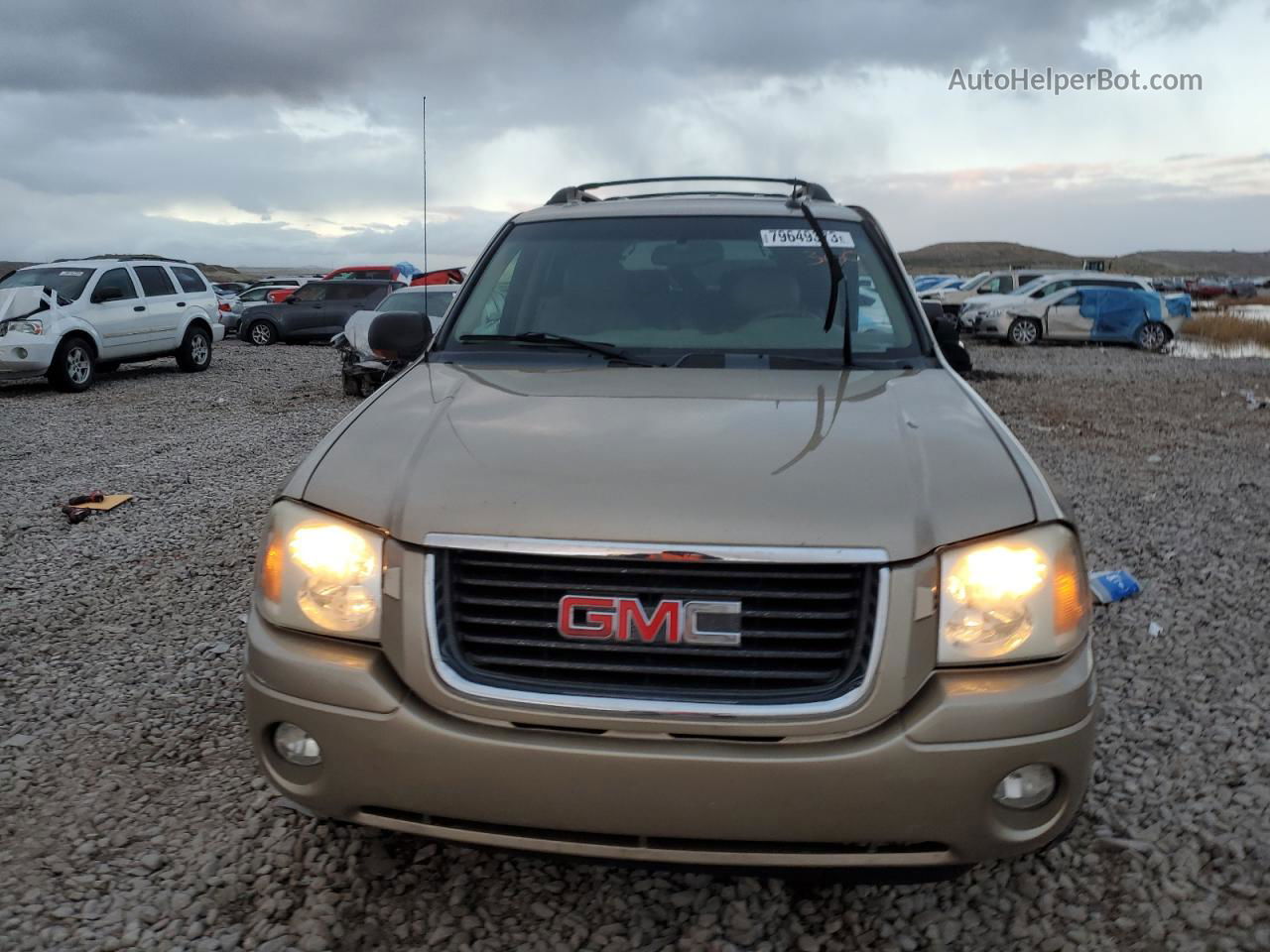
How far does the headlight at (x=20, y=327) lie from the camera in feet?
44.0

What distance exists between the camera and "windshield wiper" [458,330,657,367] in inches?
123

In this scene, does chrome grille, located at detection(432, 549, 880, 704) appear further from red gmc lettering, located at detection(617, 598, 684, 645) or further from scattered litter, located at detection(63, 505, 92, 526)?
scattered litter, located at detection(63, 505, 92, 526)

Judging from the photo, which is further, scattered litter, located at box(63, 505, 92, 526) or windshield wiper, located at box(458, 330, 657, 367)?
scattered litter, located at box(63, 505, 92, 526)

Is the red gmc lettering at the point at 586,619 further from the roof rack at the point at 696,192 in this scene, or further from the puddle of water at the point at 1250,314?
the puddle of water at the point at 1250,314

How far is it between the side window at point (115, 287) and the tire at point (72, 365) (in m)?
0.69

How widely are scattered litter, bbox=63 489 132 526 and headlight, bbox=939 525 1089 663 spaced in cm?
611

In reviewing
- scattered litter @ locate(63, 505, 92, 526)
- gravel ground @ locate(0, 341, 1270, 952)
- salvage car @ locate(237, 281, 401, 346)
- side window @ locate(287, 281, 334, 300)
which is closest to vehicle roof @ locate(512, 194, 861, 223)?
gravel ground @ locate(0, 341, 1270, 952)

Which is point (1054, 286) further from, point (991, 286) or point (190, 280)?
point (190, 280)

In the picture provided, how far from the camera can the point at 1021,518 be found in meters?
2.11

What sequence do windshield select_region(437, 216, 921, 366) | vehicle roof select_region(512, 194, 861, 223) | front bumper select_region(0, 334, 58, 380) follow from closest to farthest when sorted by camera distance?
1. windshield select_region(437, 216, 921, 366)
2. vehicle roof select_region(512, 194, 861, 223)
3. front bumper select_region(0, 334, 58, 380)

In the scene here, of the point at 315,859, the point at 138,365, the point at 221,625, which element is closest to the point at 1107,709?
the point at 315,859

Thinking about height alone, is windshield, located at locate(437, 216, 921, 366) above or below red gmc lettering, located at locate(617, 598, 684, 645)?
above

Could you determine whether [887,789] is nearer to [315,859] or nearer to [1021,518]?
[1021,518]

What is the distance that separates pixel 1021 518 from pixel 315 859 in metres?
1.98
